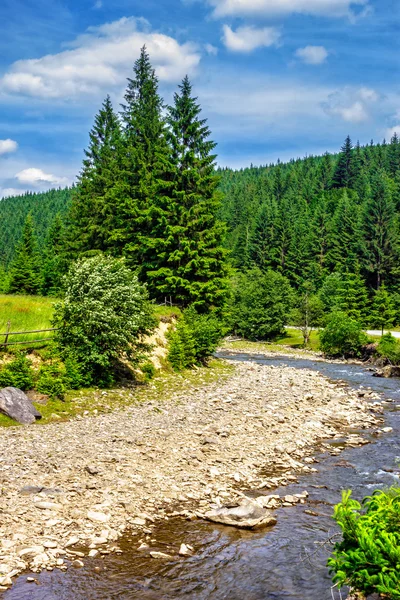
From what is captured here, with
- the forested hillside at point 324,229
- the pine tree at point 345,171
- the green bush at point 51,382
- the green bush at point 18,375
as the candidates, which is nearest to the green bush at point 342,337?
the forested hillside at point 324,229

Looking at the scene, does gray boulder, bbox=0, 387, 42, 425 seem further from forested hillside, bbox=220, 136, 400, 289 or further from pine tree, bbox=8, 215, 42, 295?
pine tree, bbox=8, 215, 42, 295

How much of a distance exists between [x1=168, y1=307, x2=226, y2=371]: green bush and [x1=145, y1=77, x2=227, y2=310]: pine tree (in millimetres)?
2137

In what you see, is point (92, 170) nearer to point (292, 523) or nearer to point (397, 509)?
point (292, 523)

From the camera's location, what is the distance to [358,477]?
51.2ft

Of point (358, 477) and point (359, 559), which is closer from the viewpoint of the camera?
point (359, 559)

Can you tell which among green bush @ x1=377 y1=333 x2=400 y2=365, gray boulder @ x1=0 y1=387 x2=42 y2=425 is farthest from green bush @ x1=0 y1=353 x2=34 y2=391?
green bush @ x1=377 y1=333 x2=400 y2=365

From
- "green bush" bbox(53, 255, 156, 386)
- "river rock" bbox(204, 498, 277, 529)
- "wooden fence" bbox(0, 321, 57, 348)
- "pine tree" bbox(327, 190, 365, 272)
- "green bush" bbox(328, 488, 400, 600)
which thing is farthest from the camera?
"pine tree" bbox(327, 190, 365, 272)

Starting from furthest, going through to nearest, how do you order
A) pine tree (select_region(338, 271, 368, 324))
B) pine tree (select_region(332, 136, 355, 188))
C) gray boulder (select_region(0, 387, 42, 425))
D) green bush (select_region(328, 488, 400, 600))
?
1. pine tree (select_region(332, 136, 355, 188))
2. pine tree (select_region(338, 271, 368, 324))
3. gray boulder (select_region(0, 387, 42, 425))
4. green bush (select_region(328, 488, 400, 600))

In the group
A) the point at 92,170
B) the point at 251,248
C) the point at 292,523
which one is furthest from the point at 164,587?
the point at 251,248

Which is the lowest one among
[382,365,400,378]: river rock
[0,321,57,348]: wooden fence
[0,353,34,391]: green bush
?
[382,365,400,378]: river rock

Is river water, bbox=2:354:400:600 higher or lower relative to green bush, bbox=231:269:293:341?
lower

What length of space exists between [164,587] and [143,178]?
39.1m

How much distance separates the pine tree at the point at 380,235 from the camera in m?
93.2

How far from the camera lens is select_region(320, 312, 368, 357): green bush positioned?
56.5 m
